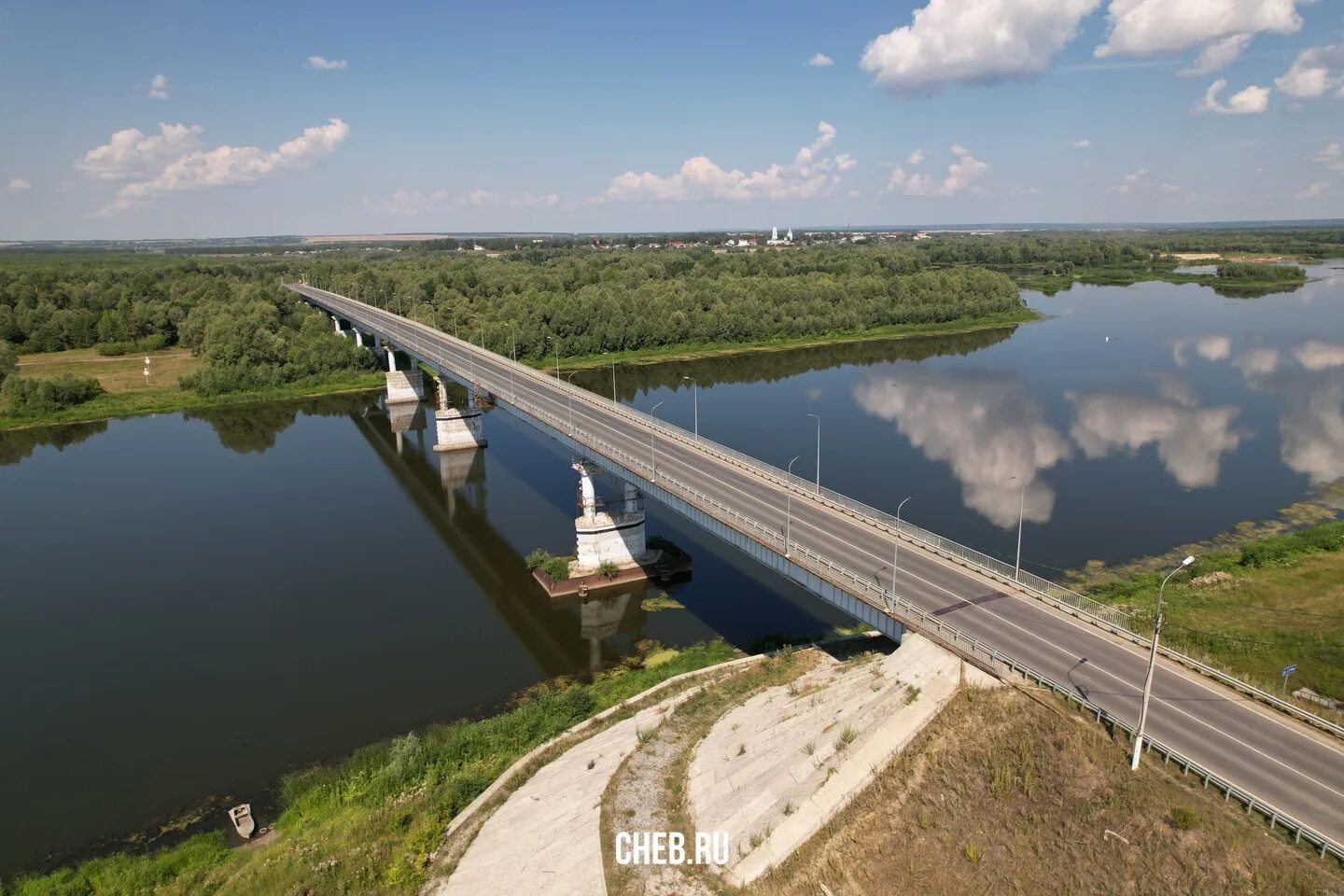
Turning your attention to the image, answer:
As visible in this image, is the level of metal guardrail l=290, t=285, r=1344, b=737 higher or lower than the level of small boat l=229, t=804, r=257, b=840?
higher

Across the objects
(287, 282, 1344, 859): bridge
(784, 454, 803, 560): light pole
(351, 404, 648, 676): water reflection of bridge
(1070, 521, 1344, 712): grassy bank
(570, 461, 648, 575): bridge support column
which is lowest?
(351, 404, 648, 676): water reflection of bridge

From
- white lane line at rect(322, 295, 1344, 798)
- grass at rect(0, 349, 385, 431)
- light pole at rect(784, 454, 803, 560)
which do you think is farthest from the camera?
grass at rect(0, 349, 385, 431)

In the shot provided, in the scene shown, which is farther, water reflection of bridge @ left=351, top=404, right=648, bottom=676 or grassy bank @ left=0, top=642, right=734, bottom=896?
water reflection of bridge @ left=351, top=404, right=648, bottom=676

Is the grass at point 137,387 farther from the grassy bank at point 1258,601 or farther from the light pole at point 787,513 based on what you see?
the grassy bank at point 1258,601

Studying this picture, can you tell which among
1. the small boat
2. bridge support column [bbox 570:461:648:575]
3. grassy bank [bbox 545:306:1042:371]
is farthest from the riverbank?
the small boat

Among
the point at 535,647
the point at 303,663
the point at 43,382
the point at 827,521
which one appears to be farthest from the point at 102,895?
the point at 43,382

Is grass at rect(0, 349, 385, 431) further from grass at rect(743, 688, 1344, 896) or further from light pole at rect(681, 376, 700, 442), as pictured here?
grass at rect(743, 688, 1344, 896)

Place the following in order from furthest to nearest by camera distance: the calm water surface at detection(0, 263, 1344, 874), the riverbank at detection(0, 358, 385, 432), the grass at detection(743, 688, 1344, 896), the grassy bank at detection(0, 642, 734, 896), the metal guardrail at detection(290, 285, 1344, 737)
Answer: the riverbank at detection(0, 358, 385, 432) → the calm water surface at detection(0, 263, 1344, 874) → the metal guardrail at detection(290, 285, 1344, 737) → the grassy bank at detection(0, 642, 734, 896) → the grass at detection(743, 688, 1344, 896)

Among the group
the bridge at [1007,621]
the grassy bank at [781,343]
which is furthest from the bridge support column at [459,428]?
the grassy bank at [781,343]

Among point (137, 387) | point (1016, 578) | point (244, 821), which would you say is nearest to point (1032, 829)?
point (1016, 578)
